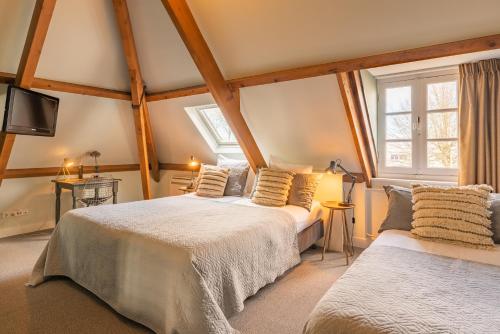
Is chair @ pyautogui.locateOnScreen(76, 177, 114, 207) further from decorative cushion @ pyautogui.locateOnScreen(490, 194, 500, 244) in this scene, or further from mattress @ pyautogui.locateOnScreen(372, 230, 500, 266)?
decorative cushion @ pyautogui.locateOnScreen(490, 194, 500, 244)

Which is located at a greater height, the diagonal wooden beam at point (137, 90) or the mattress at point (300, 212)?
the diagonal wooden beam at point (137, 90)

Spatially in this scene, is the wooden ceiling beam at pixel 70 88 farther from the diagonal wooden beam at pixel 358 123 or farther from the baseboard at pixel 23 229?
the diagonal wooden beam at pixel 358 123

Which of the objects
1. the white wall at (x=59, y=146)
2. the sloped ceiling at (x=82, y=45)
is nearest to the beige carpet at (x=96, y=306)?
the white wall at (x=59, y=146)

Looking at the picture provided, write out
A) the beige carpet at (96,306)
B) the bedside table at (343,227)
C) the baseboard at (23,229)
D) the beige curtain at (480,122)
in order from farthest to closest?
the baseboard at (23,229), the bedside table at (343,227), the beige curtain at (480,122), the beige carpet at (96,306)

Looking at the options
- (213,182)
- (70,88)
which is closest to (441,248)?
(213,182)

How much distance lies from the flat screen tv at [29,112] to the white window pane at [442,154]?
4062 millimetres

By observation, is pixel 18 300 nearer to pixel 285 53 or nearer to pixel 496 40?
pixel 285 53

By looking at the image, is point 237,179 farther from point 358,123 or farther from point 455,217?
point 455,217

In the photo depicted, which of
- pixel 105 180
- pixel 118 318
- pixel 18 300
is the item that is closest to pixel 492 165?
pixel 118 318

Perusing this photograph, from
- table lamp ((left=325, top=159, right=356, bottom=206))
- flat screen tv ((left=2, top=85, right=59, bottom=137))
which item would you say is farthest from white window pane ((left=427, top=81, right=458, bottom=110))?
flat screen tv ((left=2, top=85, right=59, bottom=137))

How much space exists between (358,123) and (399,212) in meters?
1.00

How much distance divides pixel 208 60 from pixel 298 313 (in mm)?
2458

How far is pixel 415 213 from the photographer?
229cm

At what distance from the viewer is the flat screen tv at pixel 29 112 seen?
2895mm
